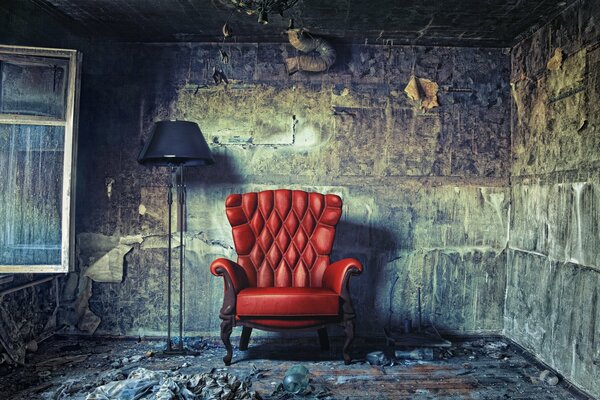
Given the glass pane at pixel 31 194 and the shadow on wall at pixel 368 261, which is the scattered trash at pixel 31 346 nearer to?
the glass pane at pixel 31 194

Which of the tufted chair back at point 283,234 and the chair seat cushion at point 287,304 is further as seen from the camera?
the tufted chair back at point 283,234

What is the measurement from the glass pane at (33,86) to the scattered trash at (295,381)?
2.46 meters

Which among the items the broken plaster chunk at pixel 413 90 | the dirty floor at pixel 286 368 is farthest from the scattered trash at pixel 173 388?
the broken plaster chunk at pixel 413 90

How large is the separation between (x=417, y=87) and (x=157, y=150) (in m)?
→ 2.31

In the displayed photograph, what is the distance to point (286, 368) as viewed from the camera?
133 inches

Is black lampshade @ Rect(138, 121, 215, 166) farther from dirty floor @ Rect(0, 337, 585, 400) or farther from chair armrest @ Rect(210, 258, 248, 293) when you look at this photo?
dirty floor @ Rect(0, 337, 585, 400)

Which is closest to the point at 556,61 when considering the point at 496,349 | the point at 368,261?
the point at 368,261

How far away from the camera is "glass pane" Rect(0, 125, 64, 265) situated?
3.38 meters

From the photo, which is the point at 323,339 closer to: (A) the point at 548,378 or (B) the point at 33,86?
(A) the point at 548,378

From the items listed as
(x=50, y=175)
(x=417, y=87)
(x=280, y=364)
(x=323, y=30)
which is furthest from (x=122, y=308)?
(x=417, y=87)

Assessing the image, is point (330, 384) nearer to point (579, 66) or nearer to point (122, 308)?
point (122, 308)

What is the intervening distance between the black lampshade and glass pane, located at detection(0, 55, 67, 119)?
665 millimetres

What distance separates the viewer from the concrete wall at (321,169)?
4.18m

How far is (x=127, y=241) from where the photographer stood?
4.19m
